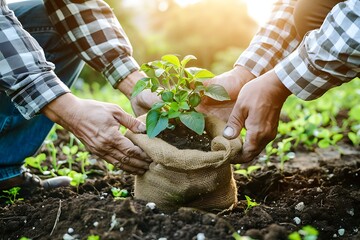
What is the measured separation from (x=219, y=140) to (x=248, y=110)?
179 mm

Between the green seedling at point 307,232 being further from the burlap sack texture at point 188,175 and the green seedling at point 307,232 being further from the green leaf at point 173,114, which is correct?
the green leaf at point 173,114

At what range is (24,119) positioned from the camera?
8.05ft

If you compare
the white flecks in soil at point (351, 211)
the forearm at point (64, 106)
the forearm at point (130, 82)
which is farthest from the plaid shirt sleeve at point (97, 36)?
the white flecks in soil at point (351, 211)

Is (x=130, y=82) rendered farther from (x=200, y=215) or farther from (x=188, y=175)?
(x=200, y=215)

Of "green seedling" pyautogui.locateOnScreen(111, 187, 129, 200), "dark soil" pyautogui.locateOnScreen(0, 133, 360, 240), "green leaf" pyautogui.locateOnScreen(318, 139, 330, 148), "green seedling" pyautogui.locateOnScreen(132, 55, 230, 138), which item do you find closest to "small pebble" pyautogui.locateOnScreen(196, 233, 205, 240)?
"dark soil" pyautogui.locateOnScreen(0, 133, 360, 240)

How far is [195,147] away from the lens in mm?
1878

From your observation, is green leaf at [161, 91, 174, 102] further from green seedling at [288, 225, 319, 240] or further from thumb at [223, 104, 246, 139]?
green seedling at [288, 225, 319, 240]

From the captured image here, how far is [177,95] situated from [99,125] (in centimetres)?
31

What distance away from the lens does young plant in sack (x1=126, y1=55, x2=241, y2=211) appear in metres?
1.74

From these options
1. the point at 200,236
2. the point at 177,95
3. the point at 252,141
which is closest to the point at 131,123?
the point at 177,95

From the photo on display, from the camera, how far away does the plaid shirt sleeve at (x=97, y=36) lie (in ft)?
7.61

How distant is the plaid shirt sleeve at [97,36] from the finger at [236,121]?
0.63 metres

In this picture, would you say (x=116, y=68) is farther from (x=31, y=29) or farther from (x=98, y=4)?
(x=31, y=29)

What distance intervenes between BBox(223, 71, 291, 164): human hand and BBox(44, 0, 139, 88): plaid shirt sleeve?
2.13 ft
